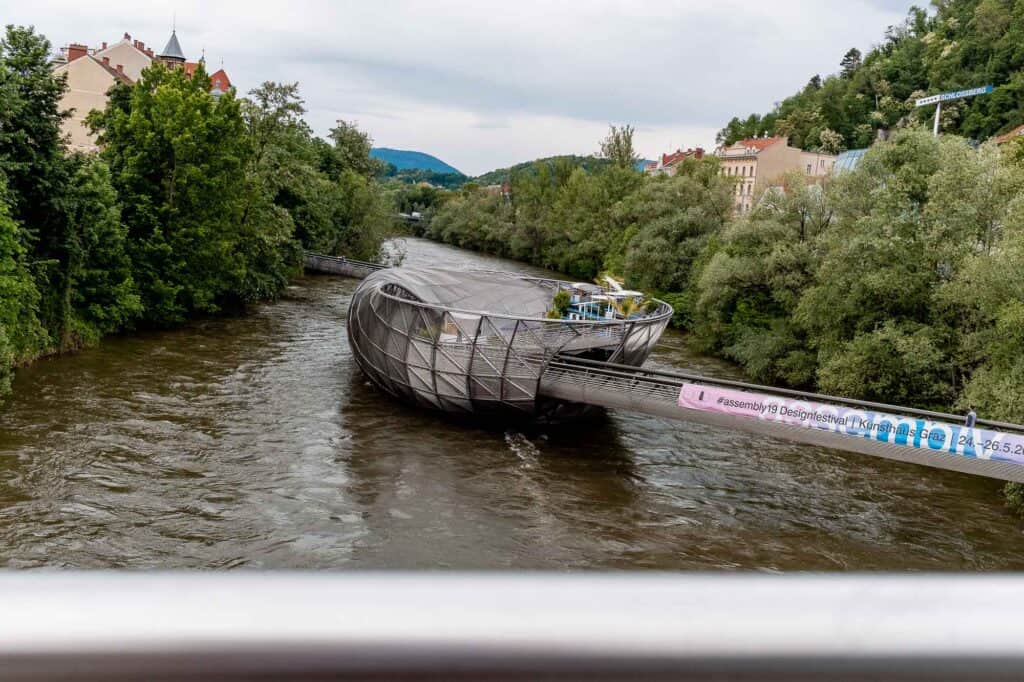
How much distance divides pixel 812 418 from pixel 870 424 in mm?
1116

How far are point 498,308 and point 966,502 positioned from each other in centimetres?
1356

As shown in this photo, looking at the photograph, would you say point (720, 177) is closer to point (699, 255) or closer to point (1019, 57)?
point (699, 255)

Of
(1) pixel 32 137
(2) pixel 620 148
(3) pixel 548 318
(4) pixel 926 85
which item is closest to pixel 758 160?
(2) pixel 620 148

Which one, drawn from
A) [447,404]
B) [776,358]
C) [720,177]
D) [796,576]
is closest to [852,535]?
[447,404]

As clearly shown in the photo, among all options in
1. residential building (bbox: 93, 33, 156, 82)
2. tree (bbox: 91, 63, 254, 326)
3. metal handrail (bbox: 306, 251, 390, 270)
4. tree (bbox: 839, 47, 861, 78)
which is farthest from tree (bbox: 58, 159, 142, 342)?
tree (bbox: 839, 47, 861, 78)

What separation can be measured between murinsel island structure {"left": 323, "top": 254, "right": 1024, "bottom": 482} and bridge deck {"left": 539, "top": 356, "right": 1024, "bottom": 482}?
24 mm

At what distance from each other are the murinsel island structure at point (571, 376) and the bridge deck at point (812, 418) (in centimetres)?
2

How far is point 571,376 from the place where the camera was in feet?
72.0

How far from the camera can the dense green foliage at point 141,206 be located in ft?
81.8

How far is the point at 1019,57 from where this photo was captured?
90562mm

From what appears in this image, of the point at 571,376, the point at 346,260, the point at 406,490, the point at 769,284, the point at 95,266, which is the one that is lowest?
the point at 406,490

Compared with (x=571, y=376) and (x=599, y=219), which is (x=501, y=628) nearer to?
(x=571, y=376)

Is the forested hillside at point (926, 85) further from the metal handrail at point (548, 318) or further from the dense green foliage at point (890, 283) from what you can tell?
the metal handrail at point (548, 318)

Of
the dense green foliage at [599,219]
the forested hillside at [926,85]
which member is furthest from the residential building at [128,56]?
the forested hillside at [926,85]
